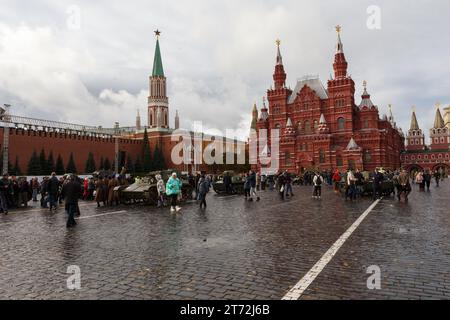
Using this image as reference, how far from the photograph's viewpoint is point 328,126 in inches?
2243

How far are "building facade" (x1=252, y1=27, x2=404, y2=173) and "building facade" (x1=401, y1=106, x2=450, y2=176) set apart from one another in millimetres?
30159

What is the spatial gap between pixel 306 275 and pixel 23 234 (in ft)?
25.9

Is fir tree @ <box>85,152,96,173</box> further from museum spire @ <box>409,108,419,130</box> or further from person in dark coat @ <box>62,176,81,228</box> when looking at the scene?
museum spire @ <box>409,108,419,130</box>

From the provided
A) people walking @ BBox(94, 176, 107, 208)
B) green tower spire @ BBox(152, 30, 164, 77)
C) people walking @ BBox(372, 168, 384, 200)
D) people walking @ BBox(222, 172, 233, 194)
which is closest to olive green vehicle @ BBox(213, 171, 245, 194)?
people walking @ BBox(222, 172, 233, 194)

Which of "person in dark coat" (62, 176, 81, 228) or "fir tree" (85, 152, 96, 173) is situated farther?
"fir tree" (85, 152, 96, 173)

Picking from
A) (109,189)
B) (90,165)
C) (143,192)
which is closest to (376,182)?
(143,192)

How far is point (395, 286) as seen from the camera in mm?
4797

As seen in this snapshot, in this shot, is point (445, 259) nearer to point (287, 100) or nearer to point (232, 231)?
point (232, 231)

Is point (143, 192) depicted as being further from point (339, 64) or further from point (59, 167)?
point (339, 64)

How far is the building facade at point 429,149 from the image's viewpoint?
8629 cm

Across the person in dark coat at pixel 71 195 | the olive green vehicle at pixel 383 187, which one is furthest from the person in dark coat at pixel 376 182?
the person in dark coat at pixel 71 195

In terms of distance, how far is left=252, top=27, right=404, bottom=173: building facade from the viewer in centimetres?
5409

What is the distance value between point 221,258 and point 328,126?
54.1m
